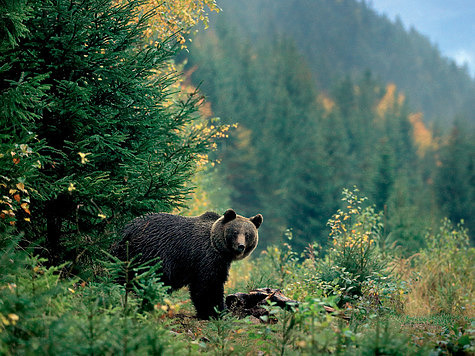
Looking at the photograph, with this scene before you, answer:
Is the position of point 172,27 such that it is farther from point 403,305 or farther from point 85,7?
point 403,305

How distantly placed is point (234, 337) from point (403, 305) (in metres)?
4.25

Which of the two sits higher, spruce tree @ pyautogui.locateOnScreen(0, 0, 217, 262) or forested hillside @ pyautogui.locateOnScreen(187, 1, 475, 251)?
forested hillside @ pyautogui.locateOnScreen(187, 1, 475, 251)

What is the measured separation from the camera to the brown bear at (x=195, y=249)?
6.88 meters

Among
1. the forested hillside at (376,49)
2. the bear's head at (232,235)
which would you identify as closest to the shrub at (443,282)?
the bear's head at (232,235)

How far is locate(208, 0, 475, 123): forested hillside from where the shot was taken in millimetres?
120500

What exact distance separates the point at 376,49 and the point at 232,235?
138m

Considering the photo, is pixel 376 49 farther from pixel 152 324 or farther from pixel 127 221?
pixel 152 324

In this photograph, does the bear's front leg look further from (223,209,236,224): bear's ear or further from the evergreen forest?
(223,209,236,224): bear's ear

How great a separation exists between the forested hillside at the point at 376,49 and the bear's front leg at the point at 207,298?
11308cm

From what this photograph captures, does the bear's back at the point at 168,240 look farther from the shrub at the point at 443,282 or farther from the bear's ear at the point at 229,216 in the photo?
the shrub at the point at 443,282

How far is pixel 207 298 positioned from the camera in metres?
6.95

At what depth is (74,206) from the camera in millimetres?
5852

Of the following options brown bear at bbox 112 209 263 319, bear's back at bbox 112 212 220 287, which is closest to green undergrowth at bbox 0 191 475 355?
brown bear at bbox 112 209 263 319

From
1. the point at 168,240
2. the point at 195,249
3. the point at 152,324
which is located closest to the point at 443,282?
the point at 195,249
